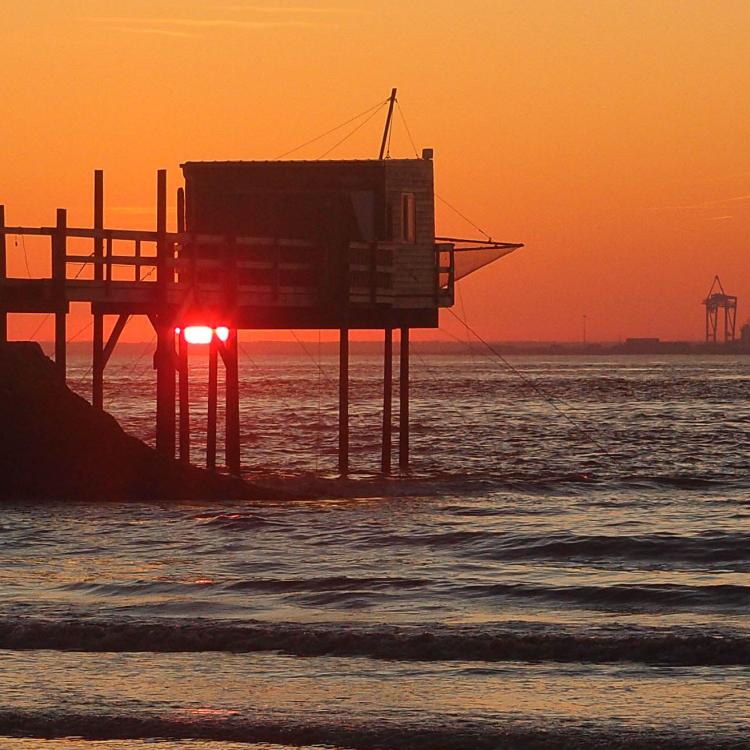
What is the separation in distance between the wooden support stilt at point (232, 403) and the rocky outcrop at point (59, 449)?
7.85 m

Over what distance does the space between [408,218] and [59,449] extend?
12.9m

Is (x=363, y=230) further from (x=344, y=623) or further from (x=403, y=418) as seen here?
(x=344, y=623)

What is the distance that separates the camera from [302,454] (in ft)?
163

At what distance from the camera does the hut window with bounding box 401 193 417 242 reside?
121ft

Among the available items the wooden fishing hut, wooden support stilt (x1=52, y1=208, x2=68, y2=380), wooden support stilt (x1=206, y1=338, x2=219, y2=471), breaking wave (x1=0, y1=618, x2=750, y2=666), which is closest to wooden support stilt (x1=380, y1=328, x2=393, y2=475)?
the wooden fishing hut

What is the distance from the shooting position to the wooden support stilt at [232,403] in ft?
116

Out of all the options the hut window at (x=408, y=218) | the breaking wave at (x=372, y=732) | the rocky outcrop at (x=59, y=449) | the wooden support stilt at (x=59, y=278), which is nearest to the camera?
the breaking wave at (x=372, y=732)

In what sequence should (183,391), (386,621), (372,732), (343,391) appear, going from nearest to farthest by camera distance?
(372,732)
(386,621)
(183,391)
(343,391)

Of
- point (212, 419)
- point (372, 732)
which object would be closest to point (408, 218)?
point (212, 419)

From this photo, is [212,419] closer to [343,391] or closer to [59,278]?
[343,391]

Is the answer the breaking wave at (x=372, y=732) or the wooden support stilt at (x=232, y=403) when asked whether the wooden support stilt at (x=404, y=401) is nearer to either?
the wooden support stilt at (x=232, y=403)

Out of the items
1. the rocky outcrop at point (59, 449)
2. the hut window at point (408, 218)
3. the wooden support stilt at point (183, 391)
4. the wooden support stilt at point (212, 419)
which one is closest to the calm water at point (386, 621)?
the rocky outcrop at point (59, 449)

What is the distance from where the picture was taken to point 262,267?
3347 centimetres

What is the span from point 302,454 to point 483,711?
3675 cm
